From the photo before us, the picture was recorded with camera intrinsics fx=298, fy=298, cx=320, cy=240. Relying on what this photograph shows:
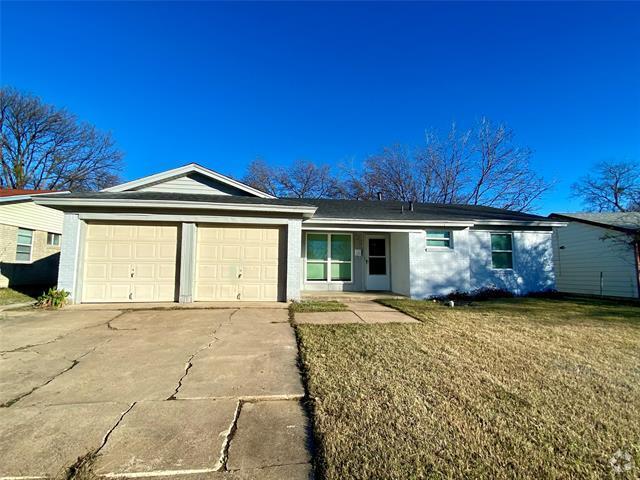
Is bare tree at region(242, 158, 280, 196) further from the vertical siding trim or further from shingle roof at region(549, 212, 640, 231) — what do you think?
shingle roof at region(549, 212, 640, 231)

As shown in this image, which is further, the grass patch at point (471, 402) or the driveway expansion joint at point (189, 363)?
the driveway expansion joint at point (189, 363)

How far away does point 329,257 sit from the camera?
443 inches

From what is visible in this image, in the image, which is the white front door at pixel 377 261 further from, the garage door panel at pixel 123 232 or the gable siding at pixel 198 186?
the garage door panel at pixel 123 232

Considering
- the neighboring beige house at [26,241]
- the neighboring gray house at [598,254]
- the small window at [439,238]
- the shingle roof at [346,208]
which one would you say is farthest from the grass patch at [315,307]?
the neighboring gray house at [598,254]

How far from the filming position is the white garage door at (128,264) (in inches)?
316

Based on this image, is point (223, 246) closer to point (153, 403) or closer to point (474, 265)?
point (153, 403)

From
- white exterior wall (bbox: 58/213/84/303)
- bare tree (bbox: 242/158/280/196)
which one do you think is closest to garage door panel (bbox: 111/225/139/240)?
white exterior wall (bbox: 58/213/84/303)

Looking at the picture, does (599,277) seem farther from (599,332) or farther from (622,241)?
(599,332)

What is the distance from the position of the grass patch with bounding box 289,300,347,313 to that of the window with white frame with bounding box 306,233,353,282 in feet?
8.67

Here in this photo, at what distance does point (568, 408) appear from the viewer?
2.75 meters

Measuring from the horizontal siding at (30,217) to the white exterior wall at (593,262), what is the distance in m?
23.9

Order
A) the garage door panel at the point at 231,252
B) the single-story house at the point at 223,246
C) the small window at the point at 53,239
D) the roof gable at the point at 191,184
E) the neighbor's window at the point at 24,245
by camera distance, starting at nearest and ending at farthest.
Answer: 1. the single-story house at the point at 223,246
2. the garage door panel at the point at 231,252
3. the roof gable at the point at 191,184
4. the neighbor's window at the point at 24,245
5. the small window at the point at 53,239

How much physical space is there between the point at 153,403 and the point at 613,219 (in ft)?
61.0

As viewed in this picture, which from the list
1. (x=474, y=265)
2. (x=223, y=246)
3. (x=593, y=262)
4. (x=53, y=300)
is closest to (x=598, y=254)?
(x=593, y=262)
